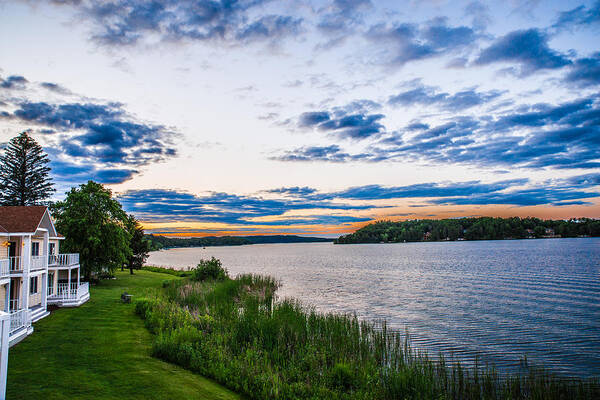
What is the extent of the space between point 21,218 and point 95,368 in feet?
43.2

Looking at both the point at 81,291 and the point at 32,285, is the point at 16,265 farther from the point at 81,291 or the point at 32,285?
the point at 81,291

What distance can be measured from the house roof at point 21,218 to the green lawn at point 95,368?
5648mm

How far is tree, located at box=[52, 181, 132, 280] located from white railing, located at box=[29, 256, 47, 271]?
12118mm

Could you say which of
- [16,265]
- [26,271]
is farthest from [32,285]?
[26,271]

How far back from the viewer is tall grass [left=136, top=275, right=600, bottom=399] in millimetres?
12109

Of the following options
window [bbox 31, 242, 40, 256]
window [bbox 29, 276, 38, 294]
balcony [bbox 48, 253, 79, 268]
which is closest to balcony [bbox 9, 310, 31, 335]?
window [bbox 29, 276, 38, 294]

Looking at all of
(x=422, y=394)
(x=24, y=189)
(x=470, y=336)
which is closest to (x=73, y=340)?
(x=422, y=394)

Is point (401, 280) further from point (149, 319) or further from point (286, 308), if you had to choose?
point (149, 319)

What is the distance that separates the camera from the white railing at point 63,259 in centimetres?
2747

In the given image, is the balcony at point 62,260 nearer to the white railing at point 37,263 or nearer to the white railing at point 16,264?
the white railing at point 37,263

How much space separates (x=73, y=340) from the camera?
55.3 feet

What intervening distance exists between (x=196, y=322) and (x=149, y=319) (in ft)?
9.95

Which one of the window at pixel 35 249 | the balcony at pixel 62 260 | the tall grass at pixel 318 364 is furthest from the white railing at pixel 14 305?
the tall grass at pixel 318 364

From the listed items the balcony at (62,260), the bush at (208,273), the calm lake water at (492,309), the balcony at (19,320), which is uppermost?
the balcony at (62,260)
